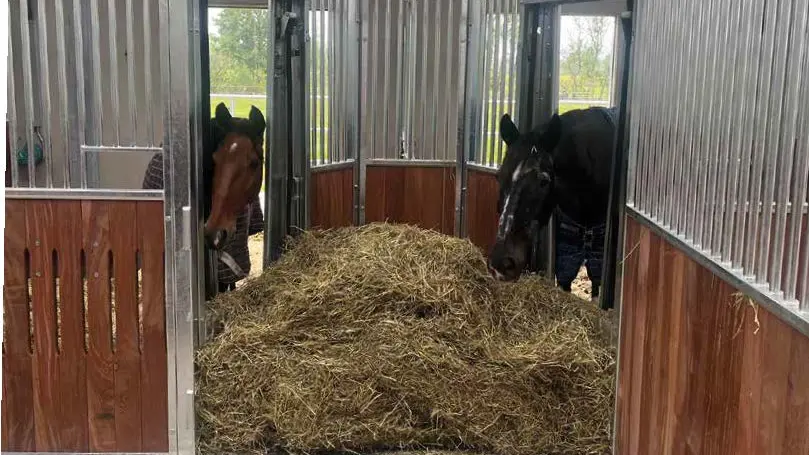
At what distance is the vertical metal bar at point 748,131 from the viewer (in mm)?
1530

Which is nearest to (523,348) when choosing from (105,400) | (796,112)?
(105,400)

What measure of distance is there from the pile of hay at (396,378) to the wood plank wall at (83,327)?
0.30 meters

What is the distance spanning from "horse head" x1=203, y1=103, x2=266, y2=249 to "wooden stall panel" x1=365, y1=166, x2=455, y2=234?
1081mm

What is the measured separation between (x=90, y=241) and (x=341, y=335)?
3.52ft

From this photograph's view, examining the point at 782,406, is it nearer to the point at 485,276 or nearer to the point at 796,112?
the point at 796,112

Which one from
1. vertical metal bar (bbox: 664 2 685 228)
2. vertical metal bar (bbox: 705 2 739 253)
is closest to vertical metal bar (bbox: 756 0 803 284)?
vertical metal bar (bbox: 705 2 739 253)

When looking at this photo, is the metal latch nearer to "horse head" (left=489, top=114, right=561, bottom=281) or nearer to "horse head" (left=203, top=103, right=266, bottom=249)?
"horse head" (left=203, top=103, right=266, bottom=249)

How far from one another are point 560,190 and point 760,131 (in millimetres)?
2292

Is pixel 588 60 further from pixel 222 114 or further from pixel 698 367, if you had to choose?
pixel 698 367

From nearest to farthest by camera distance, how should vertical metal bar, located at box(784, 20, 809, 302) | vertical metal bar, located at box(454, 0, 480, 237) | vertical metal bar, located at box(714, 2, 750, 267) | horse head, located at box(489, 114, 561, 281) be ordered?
1. vertical metal bar, located at box(784, 20, 809, 302)
2. vertical metal bar, located at box(714, 2, 750, 267)
3. horse head, located at box(489, 114, 561, 281)
4. vertical metal bar, located at box(454, 0, 480, 237)

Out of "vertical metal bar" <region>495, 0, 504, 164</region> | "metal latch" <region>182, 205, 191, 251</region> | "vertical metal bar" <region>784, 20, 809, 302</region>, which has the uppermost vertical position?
"vertical metal bar" <region>495, 0, 504, 164</region>

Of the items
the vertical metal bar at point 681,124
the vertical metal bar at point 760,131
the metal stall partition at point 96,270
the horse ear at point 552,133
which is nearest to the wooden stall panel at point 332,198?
the horse ear at point 552,133

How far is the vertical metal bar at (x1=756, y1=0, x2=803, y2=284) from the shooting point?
1.39 m

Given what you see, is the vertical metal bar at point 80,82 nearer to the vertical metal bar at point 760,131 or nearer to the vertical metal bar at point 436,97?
the vertical metal bar at point 760,131
